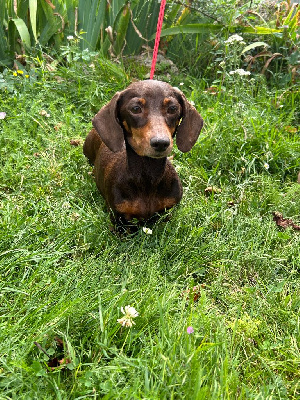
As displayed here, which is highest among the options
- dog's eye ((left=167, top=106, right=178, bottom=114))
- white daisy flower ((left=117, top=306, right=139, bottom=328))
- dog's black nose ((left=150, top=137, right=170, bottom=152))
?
dog's eye ((left=167, top=106, right=178, bottom=114))

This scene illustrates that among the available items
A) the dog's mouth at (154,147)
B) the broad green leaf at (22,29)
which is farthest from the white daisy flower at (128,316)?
the broad green leaf at (22,29)

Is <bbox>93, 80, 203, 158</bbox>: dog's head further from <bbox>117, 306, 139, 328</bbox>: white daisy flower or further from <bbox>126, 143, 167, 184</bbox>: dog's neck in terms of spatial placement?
<bbox>117, 306, 139, 328</bbox>: white daisy flower

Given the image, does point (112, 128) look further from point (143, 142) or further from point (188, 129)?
point (188, 129)

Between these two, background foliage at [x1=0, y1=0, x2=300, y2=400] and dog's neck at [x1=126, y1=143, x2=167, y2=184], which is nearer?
background foliage at [x1=0, y1=0, x2=300, y2=400]

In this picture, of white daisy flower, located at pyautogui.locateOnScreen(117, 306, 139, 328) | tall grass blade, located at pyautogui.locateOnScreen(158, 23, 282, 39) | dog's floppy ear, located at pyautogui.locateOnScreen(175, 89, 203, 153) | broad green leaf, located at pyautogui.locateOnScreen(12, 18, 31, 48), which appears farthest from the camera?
tall grass blade, located at pyautogui.locateOnScreen(158, 23, 282, 39)

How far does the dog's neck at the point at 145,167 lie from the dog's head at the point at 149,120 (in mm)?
99

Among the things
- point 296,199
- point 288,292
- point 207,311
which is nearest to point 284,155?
point 296,199

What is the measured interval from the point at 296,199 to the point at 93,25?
2.75 m

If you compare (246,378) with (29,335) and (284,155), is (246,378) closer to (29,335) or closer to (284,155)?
(29,335)

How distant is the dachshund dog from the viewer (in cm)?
225

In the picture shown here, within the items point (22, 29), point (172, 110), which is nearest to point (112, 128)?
point (172, 110)

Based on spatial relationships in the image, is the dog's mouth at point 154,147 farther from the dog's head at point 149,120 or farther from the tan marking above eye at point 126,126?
the tan marking above eye at point 126,126

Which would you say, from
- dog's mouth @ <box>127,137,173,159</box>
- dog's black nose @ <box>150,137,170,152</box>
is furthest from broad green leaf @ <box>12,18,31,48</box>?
dog's black nose @ <box>150,137,170,152</box>

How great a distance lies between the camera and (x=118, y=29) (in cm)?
447
